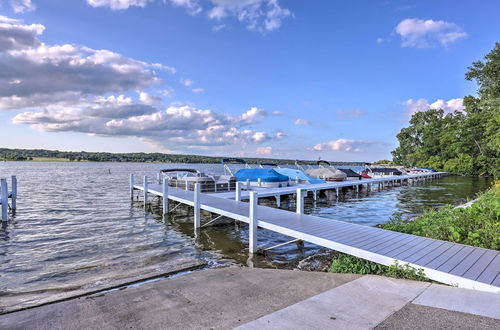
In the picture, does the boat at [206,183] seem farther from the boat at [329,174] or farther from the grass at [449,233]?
the grass at [449,233]

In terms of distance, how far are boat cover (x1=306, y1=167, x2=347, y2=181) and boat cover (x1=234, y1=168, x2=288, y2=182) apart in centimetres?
565

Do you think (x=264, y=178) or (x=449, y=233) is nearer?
(x=449, y=233)

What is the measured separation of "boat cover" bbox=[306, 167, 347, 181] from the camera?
22.3m

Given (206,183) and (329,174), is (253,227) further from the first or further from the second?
(329,174)

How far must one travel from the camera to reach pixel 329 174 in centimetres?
2269

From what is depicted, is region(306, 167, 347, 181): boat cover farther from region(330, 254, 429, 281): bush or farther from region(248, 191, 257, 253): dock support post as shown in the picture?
region(330, 254, 429, 281): bush

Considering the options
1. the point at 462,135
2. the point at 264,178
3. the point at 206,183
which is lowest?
the point at 206,183

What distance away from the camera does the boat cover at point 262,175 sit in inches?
691

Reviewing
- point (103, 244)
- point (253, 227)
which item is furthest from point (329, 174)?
point (103, 244)

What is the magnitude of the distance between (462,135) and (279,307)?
53.4 meters

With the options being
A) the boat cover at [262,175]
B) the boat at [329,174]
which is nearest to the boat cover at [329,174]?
the boat at [329,174]

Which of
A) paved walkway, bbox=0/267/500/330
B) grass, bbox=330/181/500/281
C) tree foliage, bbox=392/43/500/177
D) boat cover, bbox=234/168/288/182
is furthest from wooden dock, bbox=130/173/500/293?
tree foliage, bbox=392/43/500/177

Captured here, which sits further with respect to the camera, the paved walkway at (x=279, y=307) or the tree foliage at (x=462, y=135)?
the tree foliage at (x=462, y=135)

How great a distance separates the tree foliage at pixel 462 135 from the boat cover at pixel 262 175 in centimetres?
1973
